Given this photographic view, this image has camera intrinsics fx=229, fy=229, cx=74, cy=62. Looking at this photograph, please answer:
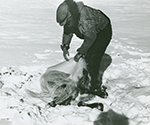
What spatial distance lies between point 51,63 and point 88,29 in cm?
85

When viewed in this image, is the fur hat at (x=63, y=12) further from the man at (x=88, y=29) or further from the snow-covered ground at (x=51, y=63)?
the snow-covered ground at (x=51, y=63)

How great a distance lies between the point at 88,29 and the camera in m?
1.67

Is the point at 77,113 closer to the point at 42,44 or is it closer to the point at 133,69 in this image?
the point at 133,69

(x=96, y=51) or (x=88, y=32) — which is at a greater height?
(x=88, y=32)

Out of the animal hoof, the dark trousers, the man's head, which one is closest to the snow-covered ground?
the animal hoof

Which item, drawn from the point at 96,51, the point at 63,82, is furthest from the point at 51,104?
the point at 96,51

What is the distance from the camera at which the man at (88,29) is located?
5.47ft

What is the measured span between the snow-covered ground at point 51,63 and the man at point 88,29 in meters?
0.31

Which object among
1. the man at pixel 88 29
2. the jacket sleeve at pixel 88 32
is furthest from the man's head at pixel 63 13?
the jacket sleeve at pixel 88 32

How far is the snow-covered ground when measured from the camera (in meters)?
1.67

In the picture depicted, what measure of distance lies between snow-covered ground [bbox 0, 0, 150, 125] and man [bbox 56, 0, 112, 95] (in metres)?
0.31

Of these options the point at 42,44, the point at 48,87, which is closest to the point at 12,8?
the point at 42,44

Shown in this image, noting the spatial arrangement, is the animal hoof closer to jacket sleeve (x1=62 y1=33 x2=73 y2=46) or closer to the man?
the man

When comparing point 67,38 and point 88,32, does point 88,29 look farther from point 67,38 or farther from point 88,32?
point 67,38
